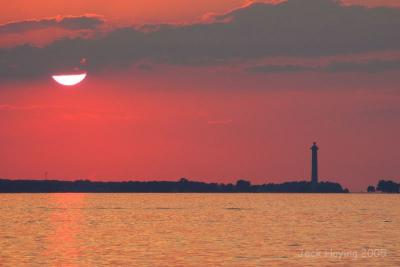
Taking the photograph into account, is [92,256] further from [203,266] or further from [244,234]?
[244,234]

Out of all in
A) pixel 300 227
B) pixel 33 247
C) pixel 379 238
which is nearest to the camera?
pixel 33 247

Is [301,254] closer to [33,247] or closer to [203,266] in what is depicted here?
[203,266]

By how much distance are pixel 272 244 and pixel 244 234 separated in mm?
15354

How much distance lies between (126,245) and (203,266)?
21049 millimetres

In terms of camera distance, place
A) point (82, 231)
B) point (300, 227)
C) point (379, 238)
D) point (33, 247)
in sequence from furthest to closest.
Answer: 1. point (300, 227)
2. point (82, 231)
3. point (379, 238)
4. point (33, 247)

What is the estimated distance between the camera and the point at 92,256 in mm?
87375

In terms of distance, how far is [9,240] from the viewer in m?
106

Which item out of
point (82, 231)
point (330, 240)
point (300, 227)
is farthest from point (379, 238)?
point (82, 231)

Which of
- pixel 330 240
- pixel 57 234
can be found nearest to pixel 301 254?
pixel 330 240

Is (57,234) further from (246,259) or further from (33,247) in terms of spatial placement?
(246,259)

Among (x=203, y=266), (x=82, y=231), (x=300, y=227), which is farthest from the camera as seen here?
(x=300, y=227)

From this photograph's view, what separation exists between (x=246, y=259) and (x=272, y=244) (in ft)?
56.9

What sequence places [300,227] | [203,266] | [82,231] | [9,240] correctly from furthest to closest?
1. [300,227]
2. [82,231]
3. [9,240]
4. [203,266]

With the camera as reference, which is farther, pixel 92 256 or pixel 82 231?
pixel 82 231
